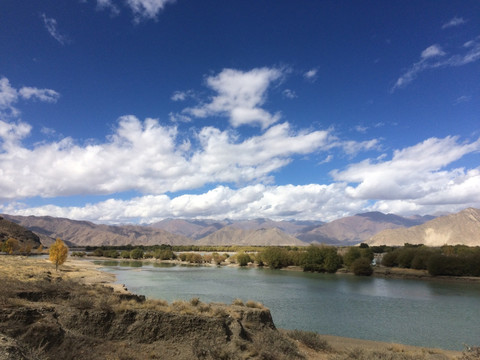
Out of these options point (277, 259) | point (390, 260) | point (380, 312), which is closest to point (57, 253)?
point (380, 312)

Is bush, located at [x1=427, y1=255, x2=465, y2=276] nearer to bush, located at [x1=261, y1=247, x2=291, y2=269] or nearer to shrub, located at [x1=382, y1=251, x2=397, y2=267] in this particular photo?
shrub, located at [x1=382, y1=251, x2=397, y2=267]

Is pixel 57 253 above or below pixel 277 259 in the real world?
above

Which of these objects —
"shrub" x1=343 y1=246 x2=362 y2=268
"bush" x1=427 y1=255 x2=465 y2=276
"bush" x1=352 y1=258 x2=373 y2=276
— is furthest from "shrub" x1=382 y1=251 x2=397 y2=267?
"bush" x1=427 y1=255 x2=465 y2=276

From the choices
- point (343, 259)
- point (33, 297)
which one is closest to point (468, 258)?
point (343, 259)

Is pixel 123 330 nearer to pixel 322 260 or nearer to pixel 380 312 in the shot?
pixel 380 312

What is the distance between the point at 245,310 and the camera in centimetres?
1944

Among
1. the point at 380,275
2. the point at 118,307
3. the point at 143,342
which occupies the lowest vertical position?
the point at 380,275

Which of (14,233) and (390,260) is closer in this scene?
(390,260)

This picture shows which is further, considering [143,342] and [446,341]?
[446,341]

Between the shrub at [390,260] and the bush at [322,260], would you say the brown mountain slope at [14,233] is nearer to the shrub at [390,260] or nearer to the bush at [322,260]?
the bush at [322,260]

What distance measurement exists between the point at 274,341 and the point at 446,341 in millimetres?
18323

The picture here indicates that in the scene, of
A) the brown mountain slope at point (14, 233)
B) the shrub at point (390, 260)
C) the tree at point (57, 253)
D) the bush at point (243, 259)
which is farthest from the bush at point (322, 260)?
the brown mountain slope at point (14, 233)

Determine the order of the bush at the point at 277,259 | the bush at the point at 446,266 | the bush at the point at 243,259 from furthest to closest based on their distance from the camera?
the bush at the point at 243,259
the bush at the point at 277,259
the bush at the point at 446,266

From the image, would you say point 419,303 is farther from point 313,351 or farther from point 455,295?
point 313,351
